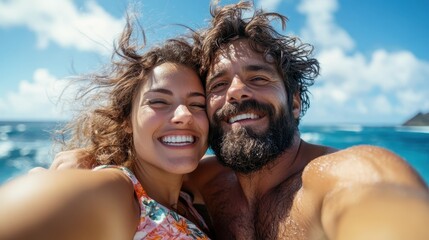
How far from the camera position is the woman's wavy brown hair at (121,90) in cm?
304

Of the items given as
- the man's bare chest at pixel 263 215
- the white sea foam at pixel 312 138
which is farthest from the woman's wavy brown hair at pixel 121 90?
the white sea foam at pixel 312 138

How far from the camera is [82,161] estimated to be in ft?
9.71

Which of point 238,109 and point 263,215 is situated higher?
point 238,109

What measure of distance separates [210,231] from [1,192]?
2.06 meters

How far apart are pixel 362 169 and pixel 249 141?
118 centimetres

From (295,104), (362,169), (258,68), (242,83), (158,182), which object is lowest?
(158,182)

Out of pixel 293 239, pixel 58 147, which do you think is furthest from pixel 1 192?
pixel 58 147

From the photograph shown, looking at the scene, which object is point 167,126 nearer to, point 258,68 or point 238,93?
point 238,93

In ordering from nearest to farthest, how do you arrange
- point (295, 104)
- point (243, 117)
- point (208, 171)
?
→ point (243, 117), point (295, 104), point (208, 171)

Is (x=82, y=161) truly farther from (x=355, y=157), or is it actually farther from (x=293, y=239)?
(x=355, y=157)

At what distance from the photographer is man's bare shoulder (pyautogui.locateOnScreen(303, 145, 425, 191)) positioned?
5.68 ft

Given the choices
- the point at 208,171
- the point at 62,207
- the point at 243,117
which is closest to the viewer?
the point at 62,207

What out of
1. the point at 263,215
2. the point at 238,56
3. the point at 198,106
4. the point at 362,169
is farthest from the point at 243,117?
the point at 362,169

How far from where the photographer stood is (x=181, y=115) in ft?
8.95
